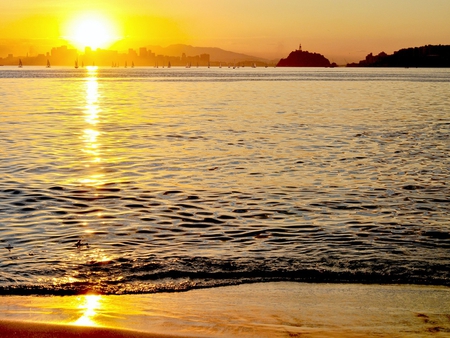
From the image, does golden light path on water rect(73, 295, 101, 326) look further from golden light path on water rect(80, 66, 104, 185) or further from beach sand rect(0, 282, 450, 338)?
golden light path on water rect(80, 66, 104, 185)

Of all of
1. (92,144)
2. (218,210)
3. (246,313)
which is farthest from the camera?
(92,144)

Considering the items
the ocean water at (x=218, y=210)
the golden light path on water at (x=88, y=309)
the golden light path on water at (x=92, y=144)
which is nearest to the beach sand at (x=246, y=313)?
the golden light path on water at (x=88, y=309)

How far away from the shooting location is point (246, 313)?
30.3 ft

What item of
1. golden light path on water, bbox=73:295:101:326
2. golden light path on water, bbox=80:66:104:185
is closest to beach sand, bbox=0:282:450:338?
golden light path on water, bbox=73:295:101:326

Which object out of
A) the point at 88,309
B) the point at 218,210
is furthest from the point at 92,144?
the point at 88,309

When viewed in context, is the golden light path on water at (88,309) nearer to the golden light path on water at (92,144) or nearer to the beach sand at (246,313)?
the beach sand at (246,313)

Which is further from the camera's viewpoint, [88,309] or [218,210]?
[218,210]

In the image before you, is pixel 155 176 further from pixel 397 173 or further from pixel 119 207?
pixel 397 173

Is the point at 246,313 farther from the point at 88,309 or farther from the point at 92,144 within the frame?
the point at 92,144

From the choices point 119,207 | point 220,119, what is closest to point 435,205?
point 119,207

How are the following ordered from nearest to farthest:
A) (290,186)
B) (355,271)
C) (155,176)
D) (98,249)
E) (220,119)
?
(355,271)
(98,249)
(290,186)
(155,176)
(220,119)

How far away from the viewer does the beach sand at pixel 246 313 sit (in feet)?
26.8

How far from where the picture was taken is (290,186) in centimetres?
2073

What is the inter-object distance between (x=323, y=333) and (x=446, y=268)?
4671mm
